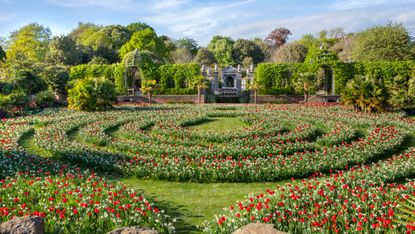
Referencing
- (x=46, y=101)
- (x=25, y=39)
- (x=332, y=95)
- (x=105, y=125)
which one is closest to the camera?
(x=105, y=125)

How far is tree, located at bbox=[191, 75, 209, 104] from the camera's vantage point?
3234 cm

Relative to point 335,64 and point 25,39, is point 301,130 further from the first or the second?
point 25,39

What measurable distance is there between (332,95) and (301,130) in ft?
60.0

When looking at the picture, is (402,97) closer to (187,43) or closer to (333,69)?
(333,69)

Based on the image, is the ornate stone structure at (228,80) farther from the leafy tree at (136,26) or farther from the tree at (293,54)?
the leafy tree at (136,26)

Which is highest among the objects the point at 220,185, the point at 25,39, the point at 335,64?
the point at 25,39

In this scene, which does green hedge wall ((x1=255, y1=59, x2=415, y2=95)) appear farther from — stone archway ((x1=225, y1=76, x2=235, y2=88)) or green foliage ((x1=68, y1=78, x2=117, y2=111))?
green foliage ((x1=68, y1=78, x2=117, y2=111))

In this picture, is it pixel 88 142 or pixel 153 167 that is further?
pixel 88 142

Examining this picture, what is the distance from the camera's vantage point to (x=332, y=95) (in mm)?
32344

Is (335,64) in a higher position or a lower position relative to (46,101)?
higher

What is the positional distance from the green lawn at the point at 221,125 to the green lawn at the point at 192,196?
8150 millimetres

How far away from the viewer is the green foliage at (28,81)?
28.7m

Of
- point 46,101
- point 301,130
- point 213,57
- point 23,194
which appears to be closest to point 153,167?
point 23,194

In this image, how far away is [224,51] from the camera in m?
72.3
